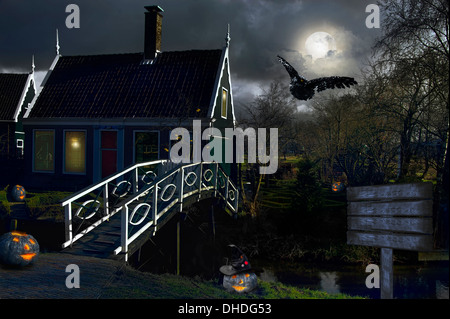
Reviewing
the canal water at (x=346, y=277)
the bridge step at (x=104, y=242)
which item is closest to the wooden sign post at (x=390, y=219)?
the bridge step at (x=104, y=242)

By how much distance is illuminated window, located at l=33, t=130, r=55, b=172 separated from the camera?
1800 centimetres

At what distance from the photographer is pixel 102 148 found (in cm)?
1719

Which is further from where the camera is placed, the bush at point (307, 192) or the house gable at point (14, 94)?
the house gable at point (14, 94)

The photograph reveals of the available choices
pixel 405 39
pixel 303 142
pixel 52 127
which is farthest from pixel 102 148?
pixel 303 142

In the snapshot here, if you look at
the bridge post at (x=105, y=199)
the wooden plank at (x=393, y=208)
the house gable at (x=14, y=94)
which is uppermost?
the house gable at (x=14, y=94)

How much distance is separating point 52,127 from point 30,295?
13755 millimetres

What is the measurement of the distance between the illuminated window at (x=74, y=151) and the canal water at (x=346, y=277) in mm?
9900

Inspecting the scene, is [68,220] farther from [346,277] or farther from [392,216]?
[346,277]

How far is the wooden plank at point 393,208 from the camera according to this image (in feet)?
13.0

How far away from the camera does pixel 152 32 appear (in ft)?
58.9

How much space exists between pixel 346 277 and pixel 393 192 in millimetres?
8266

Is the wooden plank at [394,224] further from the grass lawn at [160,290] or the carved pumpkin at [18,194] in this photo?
the carved pumpkin at [18,194]

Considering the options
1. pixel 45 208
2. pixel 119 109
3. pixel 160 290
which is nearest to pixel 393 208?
pixel 160 290
